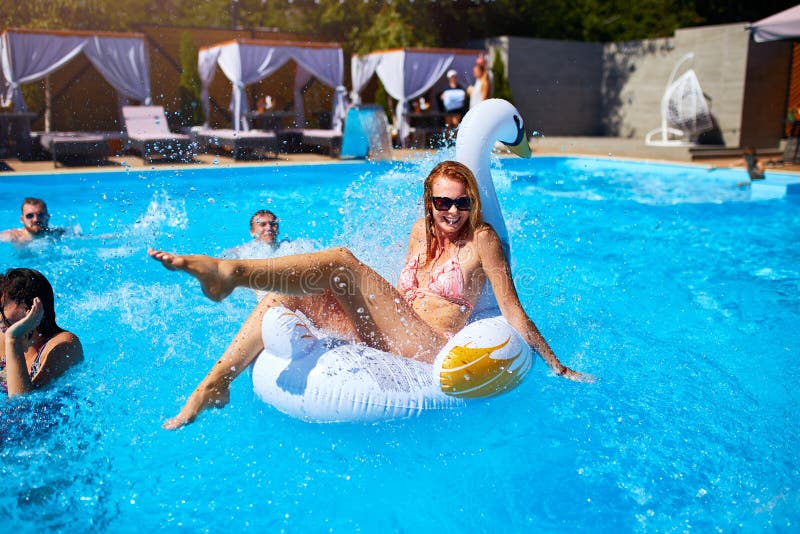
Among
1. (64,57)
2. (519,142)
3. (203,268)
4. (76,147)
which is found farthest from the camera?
(64,57)

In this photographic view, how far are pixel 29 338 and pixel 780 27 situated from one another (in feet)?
37.8

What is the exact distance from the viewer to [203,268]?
228cm

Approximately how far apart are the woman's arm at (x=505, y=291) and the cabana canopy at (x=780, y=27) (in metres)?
9.92

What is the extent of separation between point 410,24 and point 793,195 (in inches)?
468

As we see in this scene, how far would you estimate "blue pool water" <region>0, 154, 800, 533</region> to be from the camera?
8.58 ft

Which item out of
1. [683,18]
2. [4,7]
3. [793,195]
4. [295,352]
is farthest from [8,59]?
[683,18]

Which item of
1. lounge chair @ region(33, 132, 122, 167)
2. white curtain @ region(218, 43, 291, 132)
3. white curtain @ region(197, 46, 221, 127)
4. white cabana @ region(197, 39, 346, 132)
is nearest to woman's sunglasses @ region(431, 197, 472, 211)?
lounge chair @ region(33, 132, 122, 167)

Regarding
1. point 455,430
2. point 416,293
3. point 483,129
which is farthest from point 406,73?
point 455,430

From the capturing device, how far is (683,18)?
73.7 ft

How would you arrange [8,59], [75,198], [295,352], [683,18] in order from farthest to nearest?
[683,18]
[8,59]
[75,198]
[295,352]

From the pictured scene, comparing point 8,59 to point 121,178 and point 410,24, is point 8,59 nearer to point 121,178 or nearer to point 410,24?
point 121,178

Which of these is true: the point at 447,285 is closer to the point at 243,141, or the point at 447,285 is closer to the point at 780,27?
the point at 243,141

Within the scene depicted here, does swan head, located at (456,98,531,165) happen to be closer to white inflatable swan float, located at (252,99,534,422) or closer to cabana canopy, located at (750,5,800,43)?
white inflatable swan float, located at (252,99,534,422)

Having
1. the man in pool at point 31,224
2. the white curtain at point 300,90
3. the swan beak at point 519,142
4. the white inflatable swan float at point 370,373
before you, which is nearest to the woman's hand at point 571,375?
the white inflatable swan float at point 370,373
